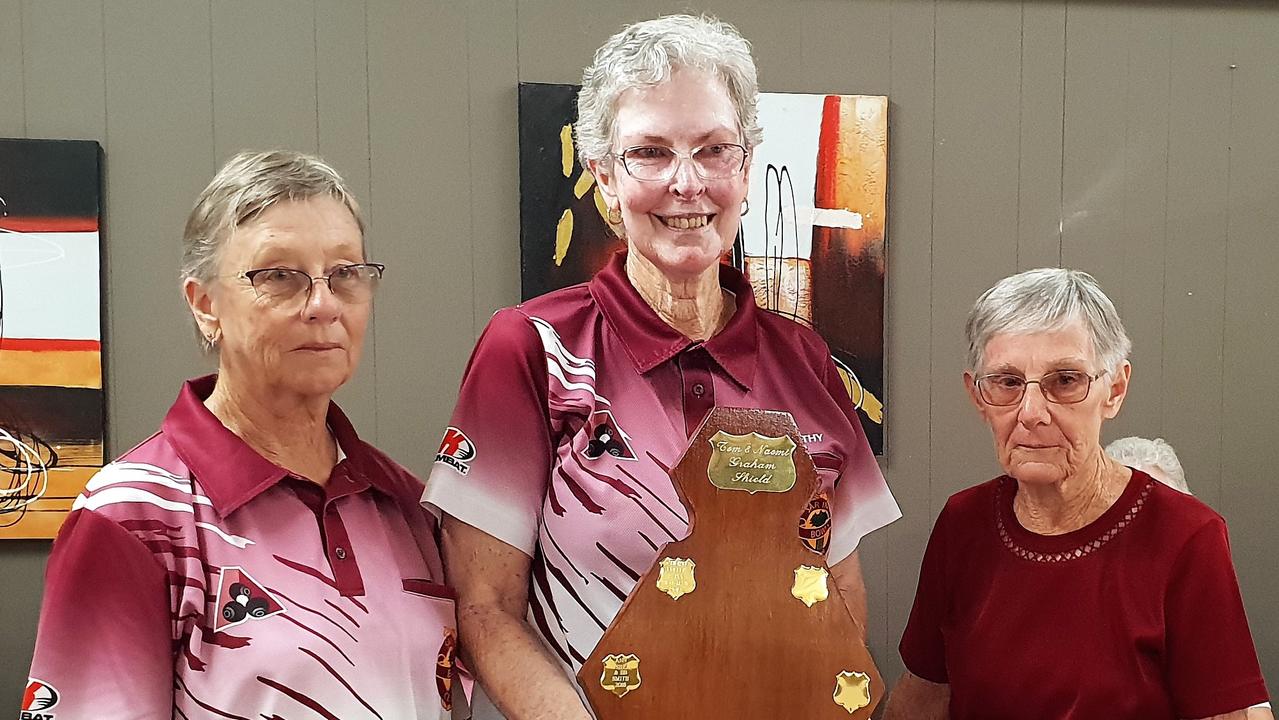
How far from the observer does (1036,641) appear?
156 cm

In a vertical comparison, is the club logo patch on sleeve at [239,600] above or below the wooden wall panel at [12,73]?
below

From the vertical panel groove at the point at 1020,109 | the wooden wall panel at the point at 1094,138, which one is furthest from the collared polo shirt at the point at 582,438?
the wooden wall panel at the point at 1094,138

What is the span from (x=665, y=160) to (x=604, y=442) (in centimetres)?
37

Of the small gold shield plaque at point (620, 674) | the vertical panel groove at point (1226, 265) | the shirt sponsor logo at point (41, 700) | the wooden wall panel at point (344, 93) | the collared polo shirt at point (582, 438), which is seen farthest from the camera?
the vertical panel groove at point (1226, 265)

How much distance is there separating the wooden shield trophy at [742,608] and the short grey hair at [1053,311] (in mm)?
605

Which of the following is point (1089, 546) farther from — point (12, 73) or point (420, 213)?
point (12, 73)

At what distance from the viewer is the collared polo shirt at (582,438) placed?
1.22 m

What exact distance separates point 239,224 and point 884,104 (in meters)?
1.71

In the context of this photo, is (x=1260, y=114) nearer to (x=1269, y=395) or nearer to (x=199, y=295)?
(x=1269, y=395)

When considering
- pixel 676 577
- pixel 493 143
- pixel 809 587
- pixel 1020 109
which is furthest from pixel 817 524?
pixel 1020 109

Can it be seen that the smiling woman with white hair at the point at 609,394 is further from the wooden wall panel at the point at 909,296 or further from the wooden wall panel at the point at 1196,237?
the wooden wall panel at the point at 1196,237

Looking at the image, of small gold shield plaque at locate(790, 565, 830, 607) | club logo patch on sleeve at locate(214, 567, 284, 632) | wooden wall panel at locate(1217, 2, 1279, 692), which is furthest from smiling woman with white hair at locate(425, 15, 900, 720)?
wooden wall panel at locate(1217, 2, 1279, 692)

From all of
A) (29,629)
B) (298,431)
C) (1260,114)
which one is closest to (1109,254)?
(1260,114)

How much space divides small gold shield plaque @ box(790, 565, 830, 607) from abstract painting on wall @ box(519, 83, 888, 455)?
4.04 feet
